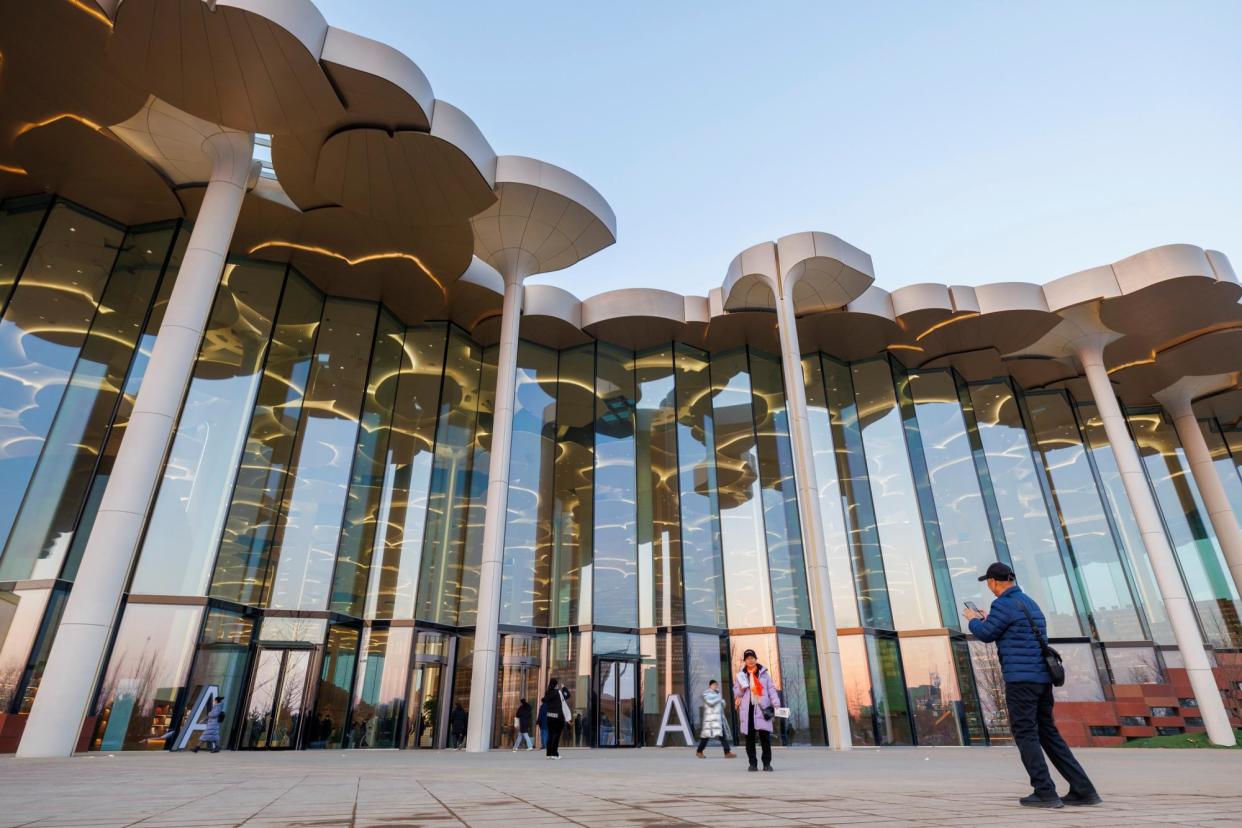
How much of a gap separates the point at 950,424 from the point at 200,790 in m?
23.5

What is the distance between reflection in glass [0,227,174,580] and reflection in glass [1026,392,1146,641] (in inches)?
1090

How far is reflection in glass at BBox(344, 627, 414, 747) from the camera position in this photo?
54.1 ft

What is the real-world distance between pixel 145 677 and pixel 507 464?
8290 millimetres

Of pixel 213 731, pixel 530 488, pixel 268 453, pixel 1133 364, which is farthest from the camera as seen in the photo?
pixel 1133 364

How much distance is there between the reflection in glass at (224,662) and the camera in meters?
14.7

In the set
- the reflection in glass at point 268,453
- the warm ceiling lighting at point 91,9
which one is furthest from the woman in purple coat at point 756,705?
the warm ceiling lighting at point 91,9

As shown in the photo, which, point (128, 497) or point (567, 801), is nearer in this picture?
point (567, 801)

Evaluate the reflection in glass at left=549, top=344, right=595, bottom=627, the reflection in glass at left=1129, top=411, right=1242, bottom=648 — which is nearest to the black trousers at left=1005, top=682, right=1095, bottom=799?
the reflection in glass at left=549, top=344, right=595, bottom=627

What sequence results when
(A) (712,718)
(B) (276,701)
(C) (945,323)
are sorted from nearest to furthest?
(A) (712,718) → (B) (276,701) → (C) (945,323)

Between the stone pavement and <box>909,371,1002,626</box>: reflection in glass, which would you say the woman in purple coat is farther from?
<box>909,371,1002,626</box>: reflection in glass

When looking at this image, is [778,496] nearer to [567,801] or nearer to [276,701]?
[276,701]

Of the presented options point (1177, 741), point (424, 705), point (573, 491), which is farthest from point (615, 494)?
point (1177, 741)

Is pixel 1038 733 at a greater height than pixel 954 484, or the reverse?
pixel 954 484

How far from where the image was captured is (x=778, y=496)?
2105cm
